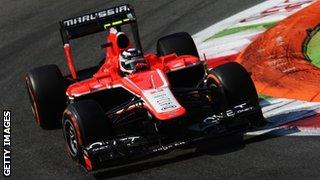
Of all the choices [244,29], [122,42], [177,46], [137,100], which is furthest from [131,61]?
[244,29]

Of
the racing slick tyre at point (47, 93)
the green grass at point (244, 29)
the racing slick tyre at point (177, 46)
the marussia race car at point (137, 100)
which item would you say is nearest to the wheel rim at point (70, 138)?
the marussia race car at point (137, 100)

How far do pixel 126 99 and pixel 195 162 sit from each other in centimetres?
220

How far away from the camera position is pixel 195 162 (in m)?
10.1

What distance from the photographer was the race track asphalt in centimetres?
964

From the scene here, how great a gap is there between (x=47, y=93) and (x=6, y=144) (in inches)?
39.7

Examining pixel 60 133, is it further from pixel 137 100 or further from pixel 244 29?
pixel 244 29

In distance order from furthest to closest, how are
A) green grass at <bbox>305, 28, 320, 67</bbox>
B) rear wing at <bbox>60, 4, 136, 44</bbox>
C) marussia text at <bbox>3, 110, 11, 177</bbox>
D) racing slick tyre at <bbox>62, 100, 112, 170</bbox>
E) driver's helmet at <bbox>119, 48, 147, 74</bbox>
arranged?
green grass at <bbox>305, 28, 320, 67</bbox>
rear wing at <bbox>60, 4, 136, 44</bbox>
driver's helmet at <bbox>119, 48, 147, 74</bbox>
marussia text at <bbox>3, 110, 11, 177</bbox>
racing slick tyre at <bbox>62, 100, 112, 170</bbox>

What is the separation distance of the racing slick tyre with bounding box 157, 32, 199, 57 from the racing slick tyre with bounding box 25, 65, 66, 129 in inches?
69.6

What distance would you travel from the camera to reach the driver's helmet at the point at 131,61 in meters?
11.7

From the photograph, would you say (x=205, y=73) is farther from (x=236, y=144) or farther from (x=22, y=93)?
(x=22, y=93)

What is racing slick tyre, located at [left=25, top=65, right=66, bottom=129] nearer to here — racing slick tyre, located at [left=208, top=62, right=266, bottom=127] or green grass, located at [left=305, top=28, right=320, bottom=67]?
racing slick tyre, located at [left=208, top=62, right=266, bottom=127]

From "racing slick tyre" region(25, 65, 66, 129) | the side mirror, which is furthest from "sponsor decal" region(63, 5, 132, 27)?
"racing slick tyre" region(25, 65, 66, 129)

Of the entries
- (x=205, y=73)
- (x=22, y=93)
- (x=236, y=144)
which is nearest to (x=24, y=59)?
(x=22, y=93)

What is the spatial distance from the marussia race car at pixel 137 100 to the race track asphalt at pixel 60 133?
243mm
